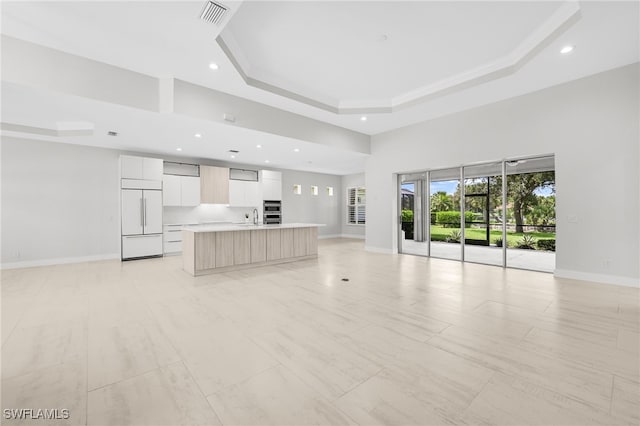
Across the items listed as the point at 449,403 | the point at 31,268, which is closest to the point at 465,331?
the point at 449,403

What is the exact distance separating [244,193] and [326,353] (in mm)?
7773

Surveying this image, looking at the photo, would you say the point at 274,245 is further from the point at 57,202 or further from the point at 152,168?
the point at 57,202

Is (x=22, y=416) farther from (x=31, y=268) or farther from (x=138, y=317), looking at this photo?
(x=31, y=268)

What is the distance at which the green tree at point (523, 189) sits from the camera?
5352mm

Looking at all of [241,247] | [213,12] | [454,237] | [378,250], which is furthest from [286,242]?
[213,12]

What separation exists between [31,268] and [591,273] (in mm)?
11163

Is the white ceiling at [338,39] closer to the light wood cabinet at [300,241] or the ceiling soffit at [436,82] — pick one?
the ceiling soffit at [436,82]

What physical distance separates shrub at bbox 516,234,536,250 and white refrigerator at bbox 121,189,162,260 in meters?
9.12

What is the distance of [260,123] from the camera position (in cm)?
552

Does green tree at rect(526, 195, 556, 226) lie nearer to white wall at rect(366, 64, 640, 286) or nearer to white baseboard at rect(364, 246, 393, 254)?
white wall at rect(366, 64, 640, 286)

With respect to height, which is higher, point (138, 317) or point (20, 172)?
point (20, 172)

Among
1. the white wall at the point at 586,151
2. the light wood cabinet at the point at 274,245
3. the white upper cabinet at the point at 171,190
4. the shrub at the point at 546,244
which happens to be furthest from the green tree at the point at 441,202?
the white upper cabinet at the point at 171,190

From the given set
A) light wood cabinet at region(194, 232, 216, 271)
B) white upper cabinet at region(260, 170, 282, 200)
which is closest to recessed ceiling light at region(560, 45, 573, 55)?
light wood cabinet at region(194, 232, 216, 271)

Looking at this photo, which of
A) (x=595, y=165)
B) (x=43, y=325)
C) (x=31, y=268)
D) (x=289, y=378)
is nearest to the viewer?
(x=289, y=378)
